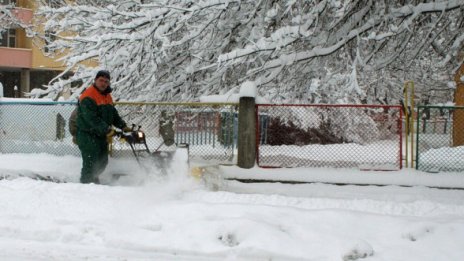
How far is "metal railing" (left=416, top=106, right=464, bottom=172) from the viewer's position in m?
8.52

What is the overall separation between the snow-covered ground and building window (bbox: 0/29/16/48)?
26193 millimetres

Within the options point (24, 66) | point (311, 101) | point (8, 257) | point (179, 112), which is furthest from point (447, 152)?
point (24, 66)

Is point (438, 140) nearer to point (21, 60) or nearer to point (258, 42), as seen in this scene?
point (258, 42)

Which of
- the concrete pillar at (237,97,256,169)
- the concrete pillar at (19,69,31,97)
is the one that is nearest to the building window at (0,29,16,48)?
the concrete pillar at (19,69,31,97)

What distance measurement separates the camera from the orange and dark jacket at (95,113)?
7.43 meters

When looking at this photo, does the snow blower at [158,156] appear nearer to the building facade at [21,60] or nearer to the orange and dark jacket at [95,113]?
the orange and dark jacket at [95,113]

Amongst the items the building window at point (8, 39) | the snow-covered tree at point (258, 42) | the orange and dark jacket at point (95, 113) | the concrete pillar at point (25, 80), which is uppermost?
the building window at point (8, 39)

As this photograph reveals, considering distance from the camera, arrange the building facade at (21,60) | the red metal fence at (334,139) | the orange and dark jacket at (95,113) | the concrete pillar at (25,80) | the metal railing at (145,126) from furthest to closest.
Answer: the concrete pillar at (25,80) → the building facade at (21,60) → the metal railing at (145,126) → the red metal fence at (334,139) → the orange and dark jacket at (95,113)

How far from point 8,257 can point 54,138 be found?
533cm

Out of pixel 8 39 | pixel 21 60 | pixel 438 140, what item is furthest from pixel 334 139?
pixel 8 39

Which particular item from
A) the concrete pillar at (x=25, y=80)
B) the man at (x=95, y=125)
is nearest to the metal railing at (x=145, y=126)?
the man at (x=95, y=125)

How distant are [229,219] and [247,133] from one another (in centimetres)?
329

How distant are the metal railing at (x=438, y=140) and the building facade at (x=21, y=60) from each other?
25605 mm

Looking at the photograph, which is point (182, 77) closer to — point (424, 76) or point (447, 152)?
point (447, 152)
